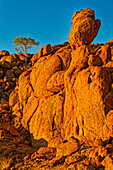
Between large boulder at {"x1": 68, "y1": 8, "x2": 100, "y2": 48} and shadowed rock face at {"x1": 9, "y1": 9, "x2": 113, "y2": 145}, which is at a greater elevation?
large boulder at {"x1": 68, "y1": 8, "x2": 100, "y2": 48}

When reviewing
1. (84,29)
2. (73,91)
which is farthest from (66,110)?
(84,29)

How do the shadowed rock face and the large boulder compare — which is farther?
the large boulder

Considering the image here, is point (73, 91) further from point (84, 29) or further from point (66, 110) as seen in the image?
point (84, 29)

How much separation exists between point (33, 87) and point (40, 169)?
25.9ft

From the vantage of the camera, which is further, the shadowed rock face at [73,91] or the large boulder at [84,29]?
the large boulder at [84,29]

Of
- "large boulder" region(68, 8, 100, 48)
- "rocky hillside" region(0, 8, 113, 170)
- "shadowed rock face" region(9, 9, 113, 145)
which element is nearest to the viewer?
"rocky hillside" region(0, 8, 113, 170)

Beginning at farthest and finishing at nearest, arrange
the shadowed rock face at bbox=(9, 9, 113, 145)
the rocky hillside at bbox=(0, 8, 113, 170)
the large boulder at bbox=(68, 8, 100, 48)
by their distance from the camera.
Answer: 1. the large boulder at bbox=(68, 8, 100, 48)
2. the shadowed rock face at bbox=(9, 9, 113, 145)
3. the rocky hillside at bbox=(0, 8, 113, 170)

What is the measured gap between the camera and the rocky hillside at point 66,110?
10305mm

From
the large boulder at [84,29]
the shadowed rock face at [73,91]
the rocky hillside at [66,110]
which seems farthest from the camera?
the large boulder at [84,29]

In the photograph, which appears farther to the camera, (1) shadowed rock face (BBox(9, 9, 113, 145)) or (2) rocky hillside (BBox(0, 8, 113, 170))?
(1) shadowed rock face (BBox(9, 9, 113, 145))

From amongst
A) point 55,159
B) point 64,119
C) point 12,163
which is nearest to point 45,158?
point 55,159

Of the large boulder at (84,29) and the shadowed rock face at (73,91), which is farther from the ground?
the large boulder at (84,29)

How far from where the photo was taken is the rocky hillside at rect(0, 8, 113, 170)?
33.8 ft

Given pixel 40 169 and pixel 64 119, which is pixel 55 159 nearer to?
pixel 40 169
